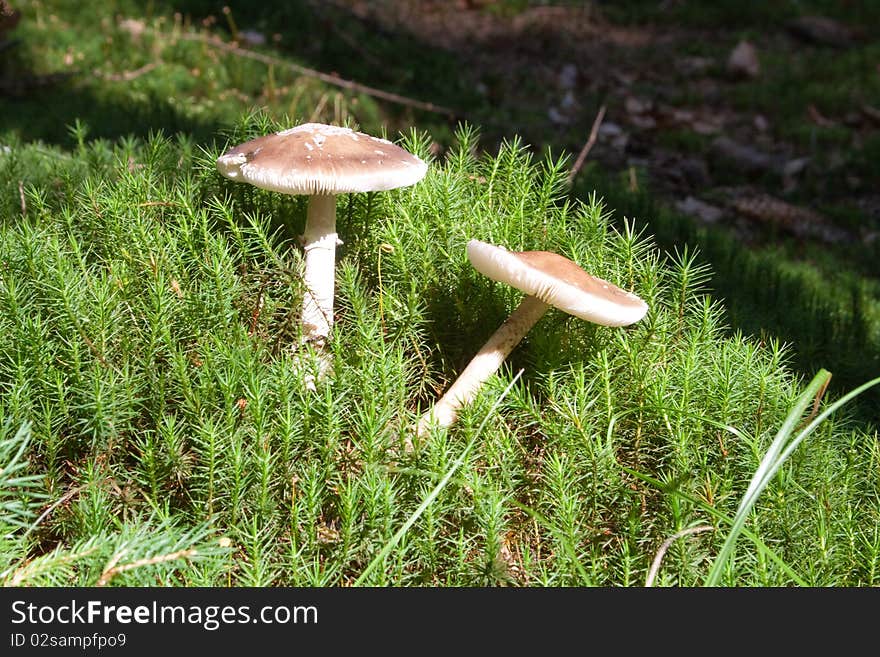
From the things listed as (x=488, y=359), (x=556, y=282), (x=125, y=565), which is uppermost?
(x=556, y=282)

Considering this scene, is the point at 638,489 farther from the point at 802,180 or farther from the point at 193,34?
the point at 193,34

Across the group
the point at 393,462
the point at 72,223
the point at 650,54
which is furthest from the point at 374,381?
the point at 650,54

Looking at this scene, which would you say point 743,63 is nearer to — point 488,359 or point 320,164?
point 488,359

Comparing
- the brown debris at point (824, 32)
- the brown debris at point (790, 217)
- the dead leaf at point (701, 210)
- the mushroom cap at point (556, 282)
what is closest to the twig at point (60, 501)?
the mushroom cap at point (556, 282)

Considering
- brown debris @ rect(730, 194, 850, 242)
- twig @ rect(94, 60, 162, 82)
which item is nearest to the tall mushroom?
brown debris @ rect(730, 194, 850, 242)

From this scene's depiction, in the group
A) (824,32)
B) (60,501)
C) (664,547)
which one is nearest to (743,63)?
(824,32)

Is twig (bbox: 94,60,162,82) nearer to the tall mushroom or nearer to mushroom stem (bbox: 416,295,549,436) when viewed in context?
the tall mushroom
